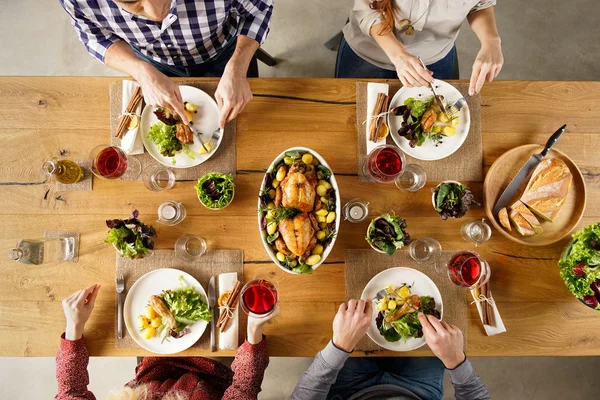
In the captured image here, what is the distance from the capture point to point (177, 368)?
1866 millimetres

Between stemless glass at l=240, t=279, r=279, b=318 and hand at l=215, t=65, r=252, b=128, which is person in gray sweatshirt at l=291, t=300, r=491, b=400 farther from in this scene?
hand at l=215, t=65, r=252, b=128

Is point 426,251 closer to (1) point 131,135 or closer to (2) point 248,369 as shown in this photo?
(2) point 248,369

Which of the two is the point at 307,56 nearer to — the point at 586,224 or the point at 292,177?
the point at 292,177

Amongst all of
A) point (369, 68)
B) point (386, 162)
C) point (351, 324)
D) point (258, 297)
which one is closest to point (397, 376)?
point (351, 324)

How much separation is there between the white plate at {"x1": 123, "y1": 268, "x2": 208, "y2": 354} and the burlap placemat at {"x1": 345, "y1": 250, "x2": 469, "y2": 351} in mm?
589

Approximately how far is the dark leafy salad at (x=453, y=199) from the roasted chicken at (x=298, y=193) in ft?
1.64

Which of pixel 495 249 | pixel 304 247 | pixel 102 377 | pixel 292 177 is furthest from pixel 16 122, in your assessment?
pixel 495 249

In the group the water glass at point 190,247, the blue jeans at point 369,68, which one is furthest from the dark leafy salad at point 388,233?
the blue jeans at point 369,68

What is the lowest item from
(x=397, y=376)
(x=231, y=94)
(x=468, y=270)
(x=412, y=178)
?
(x=397, y=376)

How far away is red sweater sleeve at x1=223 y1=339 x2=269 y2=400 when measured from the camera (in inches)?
58.9

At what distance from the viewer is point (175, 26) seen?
160 centimetres

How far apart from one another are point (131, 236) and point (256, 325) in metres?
0.58

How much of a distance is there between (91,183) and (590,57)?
3.49m

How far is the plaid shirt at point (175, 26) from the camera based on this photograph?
1.48 m
